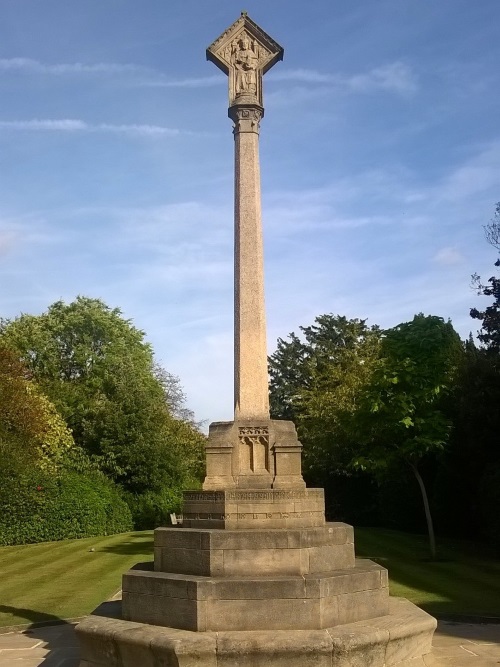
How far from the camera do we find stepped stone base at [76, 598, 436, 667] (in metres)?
7.13

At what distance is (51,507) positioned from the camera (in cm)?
2948

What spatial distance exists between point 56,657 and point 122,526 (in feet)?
77.7

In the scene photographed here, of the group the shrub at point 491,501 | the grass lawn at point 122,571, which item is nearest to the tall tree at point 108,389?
the grass lawn at point 122,571

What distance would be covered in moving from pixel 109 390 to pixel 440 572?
25968mm

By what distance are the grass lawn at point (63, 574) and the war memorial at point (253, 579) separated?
520 cm

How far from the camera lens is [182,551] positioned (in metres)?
8.59

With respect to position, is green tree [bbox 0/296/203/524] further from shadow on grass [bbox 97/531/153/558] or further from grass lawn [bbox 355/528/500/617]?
grass lawn [bbox 355/528/500/617]

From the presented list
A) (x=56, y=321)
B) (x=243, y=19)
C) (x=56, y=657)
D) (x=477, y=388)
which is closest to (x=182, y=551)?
(x=56, y=657)

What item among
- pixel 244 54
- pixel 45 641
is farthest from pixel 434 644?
pixel 244 54

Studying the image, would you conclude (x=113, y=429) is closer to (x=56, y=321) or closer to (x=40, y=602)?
(x=56, y=321)

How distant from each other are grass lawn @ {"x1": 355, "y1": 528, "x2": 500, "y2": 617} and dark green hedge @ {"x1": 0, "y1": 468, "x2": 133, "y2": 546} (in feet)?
39.1

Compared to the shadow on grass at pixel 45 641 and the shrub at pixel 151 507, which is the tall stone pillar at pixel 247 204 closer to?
the shadow on grass at pixel 45 641

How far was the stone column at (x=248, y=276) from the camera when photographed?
32.4ft

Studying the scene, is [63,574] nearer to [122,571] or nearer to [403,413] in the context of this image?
[122,571]
